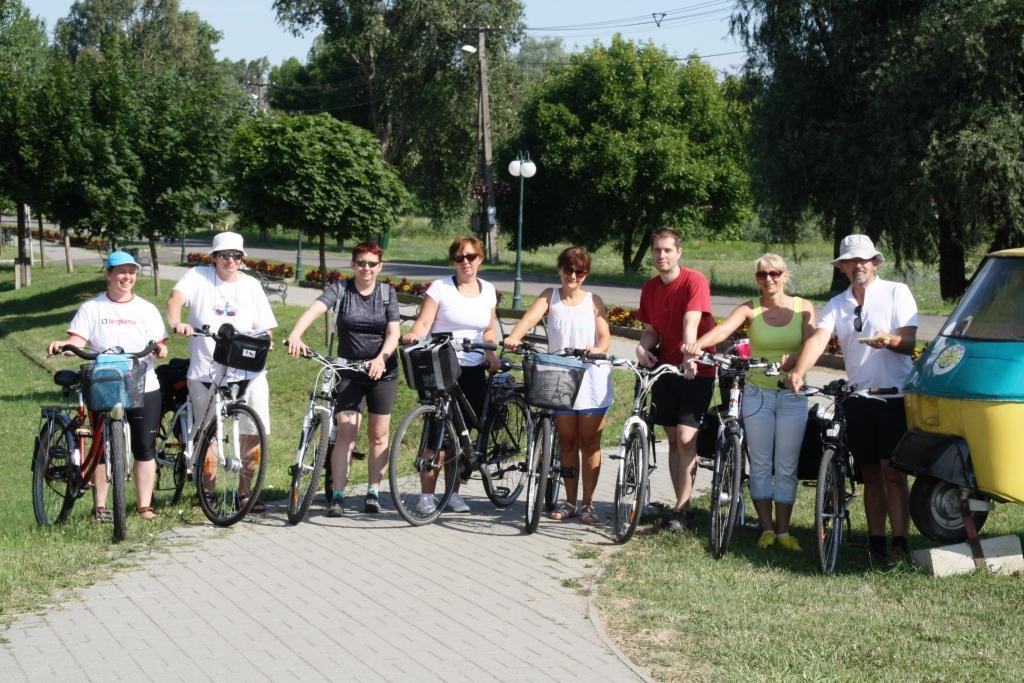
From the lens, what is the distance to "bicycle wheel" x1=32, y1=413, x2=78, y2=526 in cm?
829

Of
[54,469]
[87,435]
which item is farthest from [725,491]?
[54,469]

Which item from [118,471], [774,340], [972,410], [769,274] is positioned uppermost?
[769,274]

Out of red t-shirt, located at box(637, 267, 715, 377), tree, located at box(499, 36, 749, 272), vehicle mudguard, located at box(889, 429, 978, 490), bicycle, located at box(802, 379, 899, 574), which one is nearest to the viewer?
vehicle mudguard, located at box(889, 429, 978, 490)

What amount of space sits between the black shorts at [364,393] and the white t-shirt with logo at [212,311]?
1.85 feet

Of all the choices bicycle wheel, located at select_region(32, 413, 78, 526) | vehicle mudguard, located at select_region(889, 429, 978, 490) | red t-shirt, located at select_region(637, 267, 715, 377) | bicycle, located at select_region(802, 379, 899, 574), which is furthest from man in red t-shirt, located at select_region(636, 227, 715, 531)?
bicycle wheel, located at select_region(32, 413, 78, 526)

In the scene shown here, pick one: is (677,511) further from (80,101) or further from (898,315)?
(80,101)

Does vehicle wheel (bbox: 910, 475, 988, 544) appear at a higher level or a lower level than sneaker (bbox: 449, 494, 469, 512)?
higher

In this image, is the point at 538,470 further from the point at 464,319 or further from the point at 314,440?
the point at 314,440

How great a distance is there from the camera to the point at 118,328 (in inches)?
325

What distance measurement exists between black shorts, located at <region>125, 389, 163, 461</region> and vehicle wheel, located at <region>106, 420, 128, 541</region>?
36 centimetres

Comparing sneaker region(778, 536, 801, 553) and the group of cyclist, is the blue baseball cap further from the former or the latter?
sneaker region(778, 536, 801, 553)

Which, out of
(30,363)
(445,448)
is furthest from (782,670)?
(30,363)

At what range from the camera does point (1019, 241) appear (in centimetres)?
3006

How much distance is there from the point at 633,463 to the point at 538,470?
0.60m
